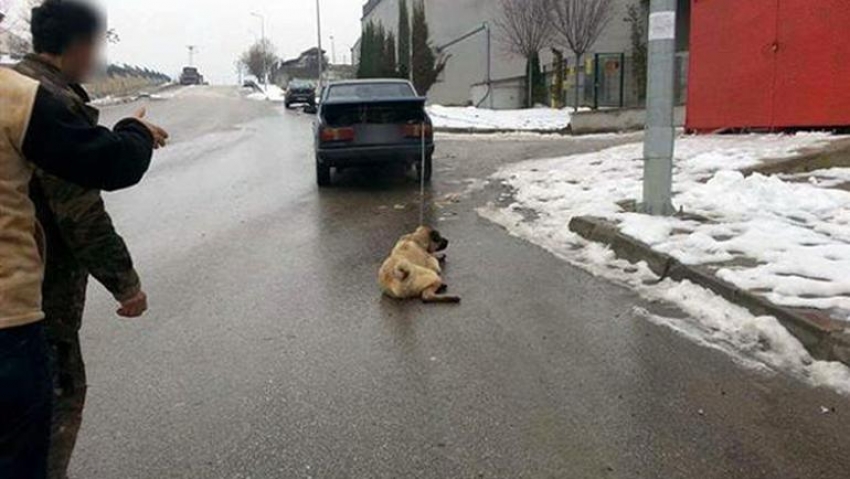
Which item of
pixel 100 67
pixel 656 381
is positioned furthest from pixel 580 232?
pixel 100 67

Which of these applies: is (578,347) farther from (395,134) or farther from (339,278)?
(395,134)

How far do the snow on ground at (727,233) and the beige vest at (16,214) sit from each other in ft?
13.3

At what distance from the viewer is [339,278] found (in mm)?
7258

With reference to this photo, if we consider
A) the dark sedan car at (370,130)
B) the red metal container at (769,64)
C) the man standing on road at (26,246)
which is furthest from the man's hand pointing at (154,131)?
the red metal container at (769,64)

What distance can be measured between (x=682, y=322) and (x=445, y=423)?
232 centimetres

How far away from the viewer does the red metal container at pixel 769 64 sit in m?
13.5

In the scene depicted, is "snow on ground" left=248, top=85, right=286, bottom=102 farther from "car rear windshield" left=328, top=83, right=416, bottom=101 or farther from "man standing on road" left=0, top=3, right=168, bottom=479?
"man standing on road" left=0, top=3, right=168, bottom=479

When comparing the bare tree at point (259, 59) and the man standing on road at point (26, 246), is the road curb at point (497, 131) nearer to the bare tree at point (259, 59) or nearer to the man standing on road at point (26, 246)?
the man standing on road at point (26, 246)

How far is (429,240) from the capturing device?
300 inches

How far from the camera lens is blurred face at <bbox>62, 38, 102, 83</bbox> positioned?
2.53 meters

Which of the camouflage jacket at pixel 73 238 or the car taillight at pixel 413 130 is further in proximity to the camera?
the car taillight at pixel 413 130

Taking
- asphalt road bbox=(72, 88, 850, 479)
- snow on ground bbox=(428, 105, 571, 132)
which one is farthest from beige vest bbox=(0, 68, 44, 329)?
snow on ground bbox=(428, 105, 571, 132)

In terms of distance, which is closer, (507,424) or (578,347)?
(507,424)

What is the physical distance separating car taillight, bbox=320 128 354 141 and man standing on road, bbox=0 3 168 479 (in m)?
10.2
